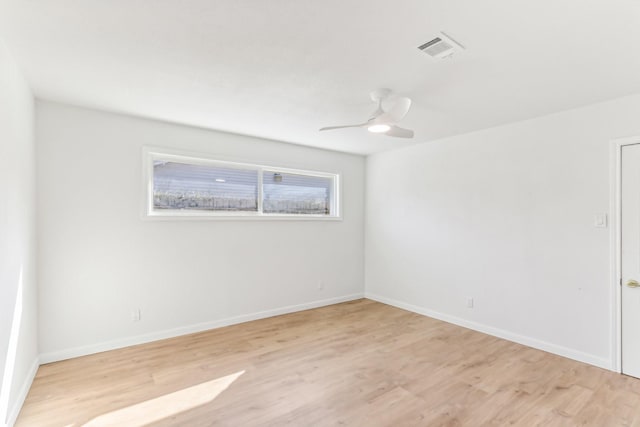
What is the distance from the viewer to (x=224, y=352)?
3.20m

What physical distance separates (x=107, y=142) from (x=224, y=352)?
2.46 metres

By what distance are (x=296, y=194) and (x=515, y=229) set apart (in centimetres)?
290

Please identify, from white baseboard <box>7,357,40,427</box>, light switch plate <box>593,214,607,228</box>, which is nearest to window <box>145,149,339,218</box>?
white baseboard <box>7,357,40,427</box>

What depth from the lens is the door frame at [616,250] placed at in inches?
112

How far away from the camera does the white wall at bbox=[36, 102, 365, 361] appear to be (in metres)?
2.97

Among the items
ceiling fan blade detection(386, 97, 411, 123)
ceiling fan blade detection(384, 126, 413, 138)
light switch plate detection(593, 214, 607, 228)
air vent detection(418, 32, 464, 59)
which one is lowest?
light switch plate detection(593, 214, 607, 228)

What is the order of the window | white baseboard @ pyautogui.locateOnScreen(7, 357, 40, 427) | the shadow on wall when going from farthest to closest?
the window < white baseboard @ pyautogui.locateOnScreen(7, 357, 40, 427) < the shadow on wall

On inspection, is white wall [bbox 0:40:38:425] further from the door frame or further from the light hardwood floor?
the door frame

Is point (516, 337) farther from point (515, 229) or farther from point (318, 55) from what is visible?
point (318, 55)

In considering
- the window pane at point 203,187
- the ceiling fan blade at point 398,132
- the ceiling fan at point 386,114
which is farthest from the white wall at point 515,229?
the window pane at point 203,187

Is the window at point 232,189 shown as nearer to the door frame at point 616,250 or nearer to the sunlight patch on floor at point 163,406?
the sunlight patch on floor at point 163,406

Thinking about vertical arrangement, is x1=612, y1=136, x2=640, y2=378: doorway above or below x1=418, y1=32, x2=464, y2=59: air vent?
below

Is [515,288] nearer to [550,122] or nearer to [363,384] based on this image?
[550,122]

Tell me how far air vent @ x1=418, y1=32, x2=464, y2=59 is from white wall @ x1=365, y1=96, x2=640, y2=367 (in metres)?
1.98
